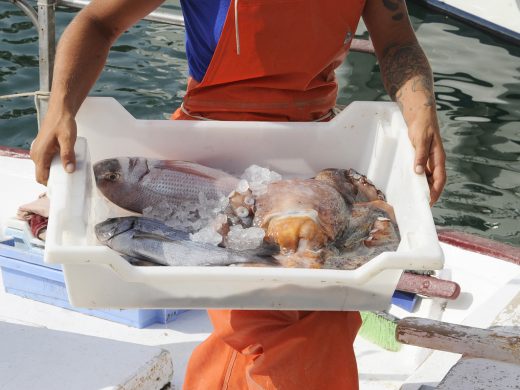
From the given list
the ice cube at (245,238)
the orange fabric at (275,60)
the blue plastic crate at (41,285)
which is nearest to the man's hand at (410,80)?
the orange fabric at (275,60)

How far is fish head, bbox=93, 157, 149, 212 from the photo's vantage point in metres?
2.49

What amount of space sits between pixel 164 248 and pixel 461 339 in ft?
3.23

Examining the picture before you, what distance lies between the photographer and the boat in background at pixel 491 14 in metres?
9.83

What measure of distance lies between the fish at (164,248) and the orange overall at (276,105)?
0.35 meters

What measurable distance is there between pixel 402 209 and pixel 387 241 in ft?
0.54

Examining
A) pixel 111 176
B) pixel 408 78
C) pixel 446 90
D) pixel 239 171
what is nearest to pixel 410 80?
pixel 408 78

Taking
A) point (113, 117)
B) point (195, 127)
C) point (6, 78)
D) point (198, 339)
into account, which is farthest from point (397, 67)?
point (6, 78)

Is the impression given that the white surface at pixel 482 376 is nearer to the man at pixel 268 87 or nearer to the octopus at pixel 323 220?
the man at pixel 268 87

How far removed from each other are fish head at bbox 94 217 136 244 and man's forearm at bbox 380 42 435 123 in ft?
3.24

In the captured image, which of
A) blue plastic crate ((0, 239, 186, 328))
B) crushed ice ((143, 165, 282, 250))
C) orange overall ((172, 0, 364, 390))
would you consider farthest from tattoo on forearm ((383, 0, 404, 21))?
blue plastic crate ((0, 239, 186, 328))

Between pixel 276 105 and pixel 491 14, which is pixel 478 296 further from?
pixel 491 14

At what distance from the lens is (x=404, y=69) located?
283cm

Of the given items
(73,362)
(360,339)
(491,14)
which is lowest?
(360,339)

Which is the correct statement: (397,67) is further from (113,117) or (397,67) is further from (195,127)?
(113,117)
